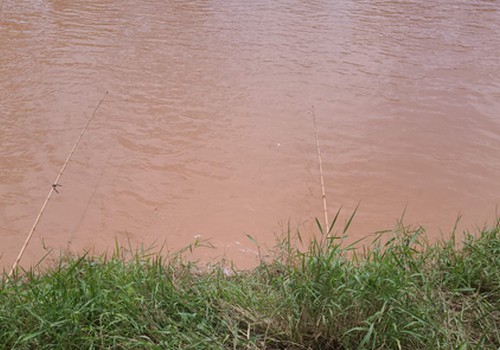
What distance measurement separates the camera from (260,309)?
6.97ft

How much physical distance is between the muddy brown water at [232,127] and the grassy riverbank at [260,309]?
751 millimetres

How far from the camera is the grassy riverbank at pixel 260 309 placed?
6.44ft

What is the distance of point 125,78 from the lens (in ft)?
16.8

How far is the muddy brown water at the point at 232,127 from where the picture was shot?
3262 millimetres

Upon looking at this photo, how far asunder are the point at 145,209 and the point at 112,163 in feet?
2.08

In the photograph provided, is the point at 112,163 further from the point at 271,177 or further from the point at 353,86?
the point at 353,86

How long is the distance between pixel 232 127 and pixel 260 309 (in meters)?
2.43

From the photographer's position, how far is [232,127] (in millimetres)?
4344

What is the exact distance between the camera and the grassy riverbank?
1964 mm

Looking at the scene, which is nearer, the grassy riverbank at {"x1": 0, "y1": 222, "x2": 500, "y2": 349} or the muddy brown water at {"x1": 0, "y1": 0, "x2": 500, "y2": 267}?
the grassy riverbank at {"x1": 0, "y1": 222, "x2": 500, "y2": 349}

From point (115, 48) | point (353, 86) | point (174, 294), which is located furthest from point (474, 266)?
point (115, 48)

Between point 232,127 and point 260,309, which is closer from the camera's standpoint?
point 260,309

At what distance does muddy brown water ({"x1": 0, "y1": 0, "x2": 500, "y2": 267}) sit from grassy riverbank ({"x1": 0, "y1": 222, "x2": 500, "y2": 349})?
751 mm

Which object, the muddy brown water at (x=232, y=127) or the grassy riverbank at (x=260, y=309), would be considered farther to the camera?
the muddy brown water at (x=232, y=127)
